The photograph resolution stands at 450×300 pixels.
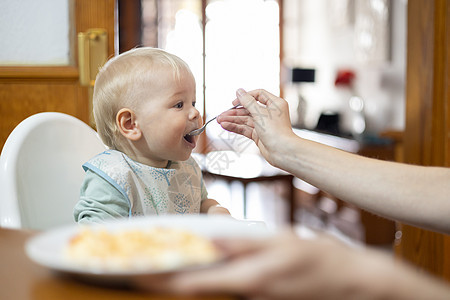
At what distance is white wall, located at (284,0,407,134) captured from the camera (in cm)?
461

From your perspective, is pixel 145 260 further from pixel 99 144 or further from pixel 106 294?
pixel 99 144

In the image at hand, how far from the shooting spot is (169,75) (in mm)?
1164

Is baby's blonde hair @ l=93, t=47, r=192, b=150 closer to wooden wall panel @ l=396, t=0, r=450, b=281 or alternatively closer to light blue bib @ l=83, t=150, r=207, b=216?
light blue bib @ l=83, t=150, r=207, b=216

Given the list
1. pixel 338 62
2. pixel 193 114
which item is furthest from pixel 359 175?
pixel 338 62

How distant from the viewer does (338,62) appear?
19.9 ft

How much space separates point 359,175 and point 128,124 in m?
0.56

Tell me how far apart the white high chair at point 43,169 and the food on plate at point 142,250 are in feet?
2.40

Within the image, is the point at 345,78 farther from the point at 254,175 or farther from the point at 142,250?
the point at 142,250

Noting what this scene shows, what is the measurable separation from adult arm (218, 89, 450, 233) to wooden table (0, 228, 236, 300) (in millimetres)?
726

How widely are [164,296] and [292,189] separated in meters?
3.61

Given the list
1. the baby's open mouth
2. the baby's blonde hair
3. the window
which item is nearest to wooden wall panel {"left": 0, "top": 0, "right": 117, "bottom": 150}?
the baby's blonde hair

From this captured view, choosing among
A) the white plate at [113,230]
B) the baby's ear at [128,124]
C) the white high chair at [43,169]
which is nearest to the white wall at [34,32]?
the white high chair at [43,169]

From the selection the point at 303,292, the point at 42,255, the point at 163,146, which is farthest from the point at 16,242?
the point at 163,146

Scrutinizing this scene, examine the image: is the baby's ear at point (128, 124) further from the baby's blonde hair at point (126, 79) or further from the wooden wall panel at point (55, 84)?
the wooden wall panel at point (55, 84)
